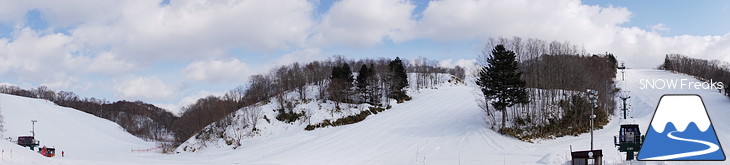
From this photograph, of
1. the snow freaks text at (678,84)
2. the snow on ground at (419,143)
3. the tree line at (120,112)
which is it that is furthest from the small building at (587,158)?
the tree line at (120,112)

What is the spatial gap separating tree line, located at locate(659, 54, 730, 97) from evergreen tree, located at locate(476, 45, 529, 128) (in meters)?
55.1

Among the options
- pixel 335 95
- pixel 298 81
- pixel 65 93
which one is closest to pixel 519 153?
pixel 335 95

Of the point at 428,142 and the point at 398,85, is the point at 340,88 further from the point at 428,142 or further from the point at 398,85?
the point at 428,142

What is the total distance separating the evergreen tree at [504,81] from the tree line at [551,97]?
59 cm

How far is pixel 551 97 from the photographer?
4603cm

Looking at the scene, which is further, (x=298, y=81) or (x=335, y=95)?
(x=298, y=81)

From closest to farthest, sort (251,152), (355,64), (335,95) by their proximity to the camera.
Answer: (251,152) → (335,95) → (355,64)

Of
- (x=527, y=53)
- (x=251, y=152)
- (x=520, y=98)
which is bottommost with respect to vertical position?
(x=251, y=152)

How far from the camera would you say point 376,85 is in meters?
66.4

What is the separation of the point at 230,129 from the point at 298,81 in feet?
62.2

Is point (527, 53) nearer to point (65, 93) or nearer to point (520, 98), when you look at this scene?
point (520, 98)

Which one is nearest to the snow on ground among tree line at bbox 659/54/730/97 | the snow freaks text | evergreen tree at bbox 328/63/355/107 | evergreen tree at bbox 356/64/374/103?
the snow freaks text

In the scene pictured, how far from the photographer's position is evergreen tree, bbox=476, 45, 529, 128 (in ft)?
142

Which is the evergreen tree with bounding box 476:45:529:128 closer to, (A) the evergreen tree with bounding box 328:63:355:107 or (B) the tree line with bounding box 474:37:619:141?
(B) the tree line with bounding box 474:37:619:141
